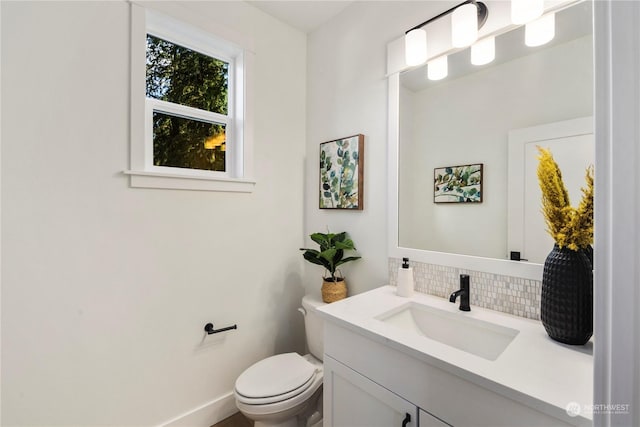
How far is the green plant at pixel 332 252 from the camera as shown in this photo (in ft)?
5.39

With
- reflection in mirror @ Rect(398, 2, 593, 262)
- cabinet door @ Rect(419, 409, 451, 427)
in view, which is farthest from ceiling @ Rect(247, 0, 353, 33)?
cabinet door @ Rect(419, 409, 451, 427)

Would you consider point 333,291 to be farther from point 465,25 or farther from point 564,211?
point 465,25

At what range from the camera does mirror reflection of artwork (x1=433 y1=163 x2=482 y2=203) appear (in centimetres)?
122

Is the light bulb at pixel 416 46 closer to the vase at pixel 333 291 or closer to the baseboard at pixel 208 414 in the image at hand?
the vase at pixel 333 291

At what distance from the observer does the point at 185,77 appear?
5.41 feet

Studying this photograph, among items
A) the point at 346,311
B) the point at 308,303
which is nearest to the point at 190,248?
the point at 308,303

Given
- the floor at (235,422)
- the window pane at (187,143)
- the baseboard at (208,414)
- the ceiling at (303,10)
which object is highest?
the ceiling at (303,10)

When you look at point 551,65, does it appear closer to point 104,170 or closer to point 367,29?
point 367,29

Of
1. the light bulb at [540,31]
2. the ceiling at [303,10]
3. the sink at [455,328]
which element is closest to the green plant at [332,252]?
the sink at [455,328]

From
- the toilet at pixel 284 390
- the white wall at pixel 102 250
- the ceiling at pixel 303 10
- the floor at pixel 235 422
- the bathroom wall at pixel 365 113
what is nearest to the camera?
the white wall at pixel 102 250

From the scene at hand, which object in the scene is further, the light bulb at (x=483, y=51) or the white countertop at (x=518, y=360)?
the light bulb at (x=483, y=51)

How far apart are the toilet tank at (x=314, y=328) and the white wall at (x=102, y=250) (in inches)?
13.3

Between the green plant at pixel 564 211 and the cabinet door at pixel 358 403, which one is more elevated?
the green plant at pixel 564 211

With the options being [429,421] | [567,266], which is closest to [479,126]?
[567,266]
